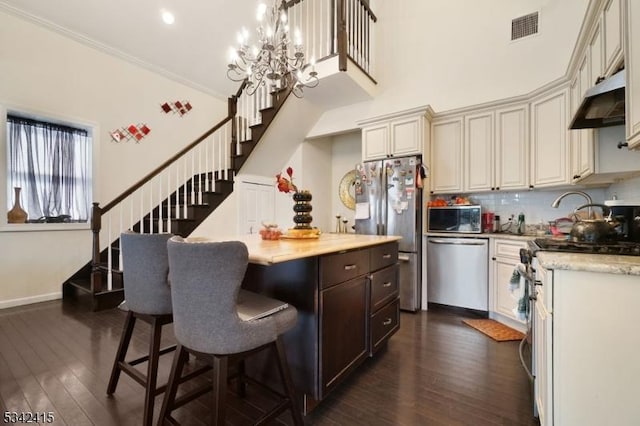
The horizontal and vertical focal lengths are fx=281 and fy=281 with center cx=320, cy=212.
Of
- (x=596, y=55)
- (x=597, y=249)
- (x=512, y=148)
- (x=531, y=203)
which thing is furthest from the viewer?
(x=531, y=203)

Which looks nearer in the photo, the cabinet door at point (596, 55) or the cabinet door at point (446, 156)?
the cabinet door at point (596, 55)

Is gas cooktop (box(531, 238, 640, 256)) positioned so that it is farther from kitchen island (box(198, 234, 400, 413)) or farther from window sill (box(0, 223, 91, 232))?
window sill (box(0, 223, 91, 232))

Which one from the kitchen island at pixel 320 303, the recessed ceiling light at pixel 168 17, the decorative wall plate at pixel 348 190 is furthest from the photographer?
the decorative wall plate at pixel 348 190

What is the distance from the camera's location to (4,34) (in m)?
3.36

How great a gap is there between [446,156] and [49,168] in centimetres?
520

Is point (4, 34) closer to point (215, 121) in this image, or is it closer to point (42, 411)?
point (215, 121)

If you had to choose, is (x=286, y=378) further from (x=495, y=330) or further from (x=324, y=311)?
(x=495, y=330)

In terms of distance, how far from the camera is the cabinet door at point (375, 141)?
148 inches

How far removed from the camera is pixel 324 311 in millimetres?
1572

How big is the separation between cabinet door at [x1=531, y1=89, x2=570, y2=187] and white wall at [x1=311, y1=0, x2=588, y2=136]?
1.80 ft

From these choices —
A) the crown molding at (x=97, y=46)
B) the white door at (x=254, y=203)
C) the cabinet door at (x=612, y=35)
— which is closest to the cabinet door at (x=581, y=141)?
the cabinet door at (x=612, y=35)

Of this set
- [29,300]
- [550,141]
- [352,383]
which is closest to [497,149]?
[550,141]

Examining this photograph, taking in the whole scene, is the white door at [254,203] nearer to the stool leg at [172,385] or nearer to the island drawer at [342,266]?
the island drawer at [342,266]

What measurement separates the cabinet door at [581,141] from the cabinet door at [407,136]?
1.41m
